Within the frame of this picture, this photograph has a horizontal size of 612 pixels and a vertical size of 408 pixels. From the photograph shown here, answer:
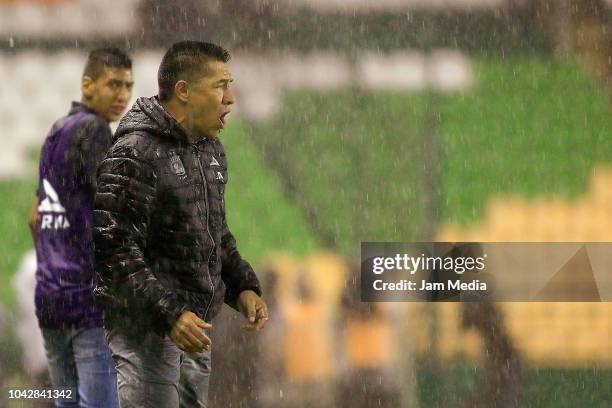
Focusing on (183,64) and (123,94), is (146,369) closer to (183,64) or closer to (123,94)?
(183,64)

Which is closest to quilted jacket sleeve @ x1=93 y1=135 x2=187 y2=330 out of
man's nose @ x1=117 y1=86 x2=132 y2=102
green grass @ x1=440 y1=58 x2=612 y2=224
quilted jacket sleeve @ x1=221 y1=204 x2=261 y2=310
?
quilted jacket sleeve @ x1=221 y1=204 x2=261 y2=310

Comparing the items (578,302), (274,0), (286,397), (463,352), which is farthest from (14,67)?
(578,302)

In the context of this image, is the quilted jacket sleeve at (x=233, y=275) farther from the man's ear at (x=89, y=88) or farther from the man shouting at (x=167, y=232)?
the man's ear at (x=89, y=88)

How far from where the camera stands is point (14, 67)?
19.3 feet

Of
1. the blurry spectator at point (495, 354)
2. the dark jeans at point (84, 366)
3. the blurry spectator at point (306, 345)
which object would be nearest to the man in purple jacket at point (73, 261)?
the dark jeans at point (84, 366)

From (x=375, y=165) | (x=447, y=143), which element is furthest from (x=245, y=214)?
(x=447, y=143)

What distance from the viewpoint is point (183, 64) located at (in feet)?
10.8

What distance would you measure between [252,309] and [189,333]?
48 centimetres

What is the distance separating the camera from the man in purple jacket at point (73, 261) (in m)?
4.18

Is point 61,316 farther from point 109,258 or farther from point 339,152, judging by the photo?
Result: point 339,152

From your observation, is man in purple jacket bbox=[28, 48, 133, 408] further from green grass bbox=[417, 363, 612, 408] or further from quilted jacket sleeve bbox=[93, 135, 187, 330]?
green grass bbox=[417, 363, 612, 408]

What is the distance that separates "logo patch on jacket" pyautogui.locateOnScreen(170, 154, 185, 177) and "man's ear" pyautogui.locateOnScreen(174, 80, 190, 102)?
0.21 meters

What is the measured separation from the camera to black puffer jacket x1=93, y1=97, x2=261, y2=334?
9.85 ft

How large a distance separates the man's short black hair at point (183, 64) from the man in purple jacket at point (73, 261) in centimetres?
92
